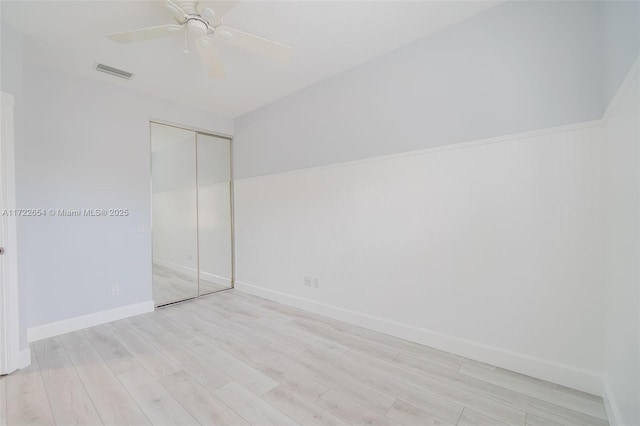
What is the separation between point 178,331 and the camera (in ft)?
8.74

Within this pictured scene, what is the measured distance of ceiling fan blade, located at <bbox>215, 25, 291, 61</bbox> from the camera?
68.3 inches

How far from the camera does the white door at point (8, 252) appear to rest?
1.94 meters

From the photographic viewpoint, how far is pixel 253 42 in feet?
6.09

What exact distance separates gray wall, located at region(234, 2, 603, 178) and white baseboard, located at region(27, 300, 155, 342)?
2.59 m

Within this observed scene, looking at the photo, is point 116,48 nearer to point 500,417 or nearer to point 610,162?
point 610,162

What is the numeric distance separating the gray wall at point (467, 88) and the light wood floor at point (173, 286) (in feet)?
7.38

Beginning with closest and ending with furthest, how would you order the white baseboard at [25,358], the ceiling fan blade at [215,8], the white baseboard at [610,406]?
1. the white baseboard at [610,406]
2. the ceiling fan blade at [215,8]
3. the white baseboard at [25,358]

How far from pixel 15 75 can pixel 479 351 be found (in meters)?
4.26

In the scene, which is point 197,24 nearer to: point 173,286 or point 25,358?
point 25,358

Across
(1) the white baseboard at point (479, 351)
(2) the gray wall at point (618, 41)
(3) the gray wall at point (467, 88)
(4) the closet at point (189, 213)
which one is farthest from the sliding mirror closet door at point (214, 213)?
(2) the gray wall at point (618, 41)

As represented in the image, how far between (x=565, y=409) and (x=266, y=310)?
2.69m

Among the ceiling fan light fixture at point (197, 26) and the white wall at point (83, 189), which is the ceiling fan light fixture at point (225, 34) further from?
the white wall at point (83, 189)

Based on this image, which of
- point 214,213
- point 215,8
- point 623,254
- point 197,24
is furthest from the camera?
point 214,213

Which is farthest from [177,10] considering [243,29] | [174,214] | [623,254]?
[623,254]
